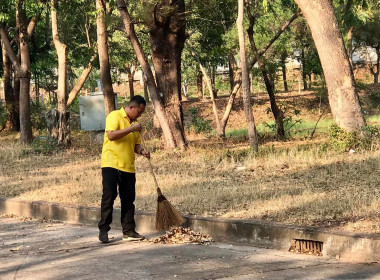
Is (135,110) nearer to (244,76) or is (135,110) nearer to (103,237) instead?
(103,237)

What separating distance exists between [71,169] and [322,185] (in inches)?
279

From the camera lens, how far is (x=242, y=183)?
11.9m

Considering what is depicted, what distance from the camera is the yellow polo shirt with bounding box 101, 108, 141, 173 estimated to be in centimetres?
862

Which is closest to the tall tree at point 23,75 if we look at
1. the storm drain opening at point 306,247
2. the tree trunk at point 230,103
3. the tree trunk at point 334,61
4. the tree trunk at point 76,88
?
the tree trunk at point 76,88

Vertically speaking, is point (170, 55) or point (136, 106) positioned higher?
point (170, 55)

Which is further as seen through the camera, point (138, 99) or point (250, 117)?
point (250, 117)

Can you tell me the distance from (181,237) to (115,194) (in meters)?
0.90

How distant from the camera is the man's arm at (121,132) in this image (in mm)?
8445

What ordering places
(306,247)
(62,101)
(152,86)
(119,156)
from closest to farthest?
(306,247)
(119,156)
(152,86)
(62,101)

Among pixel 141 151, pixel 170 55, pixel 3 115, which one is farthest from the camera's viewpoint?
pixel 3 115

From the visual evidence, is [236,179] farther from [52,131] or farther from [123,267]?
[52,131]

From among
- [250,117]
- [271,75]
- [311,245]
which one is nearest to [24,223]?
[311,245]

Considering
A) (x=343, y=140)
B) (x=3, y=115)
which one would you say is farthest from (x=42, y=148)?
(x=3, y=115)

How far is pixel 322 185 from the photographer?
10805mm
